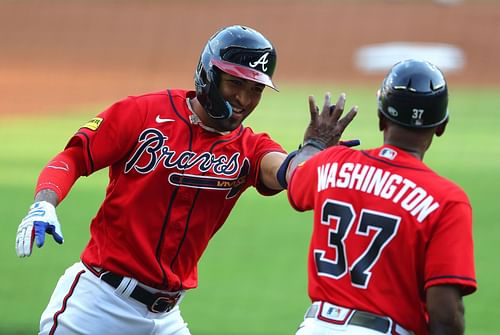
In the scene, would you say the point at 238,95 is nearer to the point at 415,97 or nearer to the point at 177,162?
the point at 177,162

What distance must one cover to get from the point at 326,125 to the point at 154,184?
0.90m

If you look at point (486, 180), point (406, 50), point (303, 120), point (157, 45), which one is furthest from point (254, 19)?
point (486, 180)

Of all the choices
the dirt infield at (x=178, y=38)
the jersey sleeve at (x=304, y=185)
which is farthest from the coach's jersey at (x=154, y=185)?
the dirt infield at (x=178, y=38)

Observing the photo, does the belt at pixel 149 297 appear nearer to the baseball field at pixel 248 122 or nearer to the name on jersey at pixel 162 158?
the name on jersey at pixel 162 158

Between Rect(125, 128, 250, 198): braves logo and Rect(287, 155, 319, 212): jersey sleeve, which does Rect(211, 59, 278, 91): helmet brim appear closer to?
Rect(125, 128, 250, 198): braves logo

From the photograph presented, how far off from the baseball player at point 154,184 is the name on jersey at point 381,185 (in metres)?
0.86

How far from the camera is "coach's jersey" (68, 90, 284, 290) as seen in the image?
4.66 m

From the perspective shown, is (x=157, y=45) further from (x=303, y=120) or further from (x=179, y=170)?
(x=179, y=170)

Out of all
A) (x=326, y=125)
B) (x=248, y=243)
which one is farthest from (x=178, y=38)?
(x=326, y=125)

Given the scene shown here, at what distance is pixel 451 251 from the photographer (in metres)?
3.46

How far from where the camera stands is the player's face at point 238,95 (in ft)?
15.5

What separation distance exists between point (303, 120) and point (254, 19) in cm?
1054

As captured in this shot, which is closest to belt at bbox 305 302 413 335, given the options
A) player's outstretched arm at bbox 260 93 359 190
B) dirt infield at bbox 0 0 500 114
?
player's outstretched arm at bbox 260 93 359 190

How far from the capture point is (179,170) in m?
4.71
